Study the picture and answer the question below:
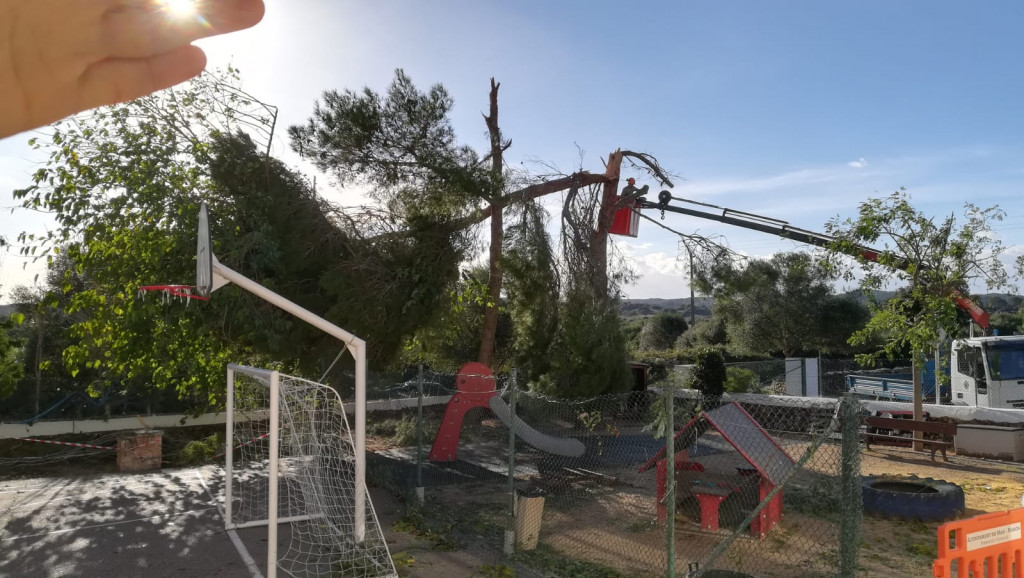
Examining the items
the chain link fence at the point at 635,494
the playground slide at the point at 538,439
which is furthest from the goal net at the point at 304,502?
the playground slide at the point at 538,439

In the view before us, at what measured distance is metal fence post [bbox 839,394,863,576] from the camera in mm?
5251

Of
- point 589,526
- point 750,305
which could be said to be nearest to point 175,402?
point 589,526

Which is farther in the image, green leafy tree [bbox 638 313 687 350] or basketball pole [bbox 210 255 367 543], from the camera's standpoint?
green leafy tree [bbox 638 313 687 350]

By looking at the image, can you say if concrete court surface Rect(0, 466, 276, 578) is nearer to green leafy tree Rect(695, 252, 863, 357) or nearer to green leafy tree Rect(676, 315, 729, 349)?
green leafy tree Rect(695, 252, 863, 357)

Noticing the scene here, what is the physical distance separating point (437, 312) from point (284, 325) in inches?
101

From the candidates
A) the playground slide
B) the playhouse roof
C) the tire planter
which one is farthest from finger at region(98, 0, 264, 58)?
the playground slide

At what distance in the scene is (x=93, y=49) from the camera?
71 cm

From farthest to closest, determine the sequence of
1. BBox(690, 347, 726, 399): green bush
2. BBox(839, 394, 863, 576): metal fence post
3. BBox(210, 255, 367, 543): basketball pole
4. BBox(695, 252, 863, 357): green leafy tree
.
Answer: BBox(695, 252, 863, 357): green leafy tree
BBox(690, 347, 726, 399): green bush
BBox(210, 255, 367, 543): basketball pole
BBox(839, 394, 863, 576): metal fence post

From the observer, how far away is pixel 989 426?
1403 cm

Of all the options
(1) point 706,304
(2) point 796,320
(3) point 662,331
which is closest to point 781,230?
(1) point 706,304

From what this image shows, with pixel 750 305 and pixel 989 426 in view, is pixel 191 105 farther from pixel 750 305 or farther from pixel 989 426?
pixel 750 305

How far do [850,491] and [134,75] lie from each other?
19.0 ft

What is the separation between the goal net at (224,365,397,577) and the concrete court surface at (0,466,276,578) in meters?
0.36

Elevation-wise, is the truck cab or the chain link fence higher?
the truck cab
